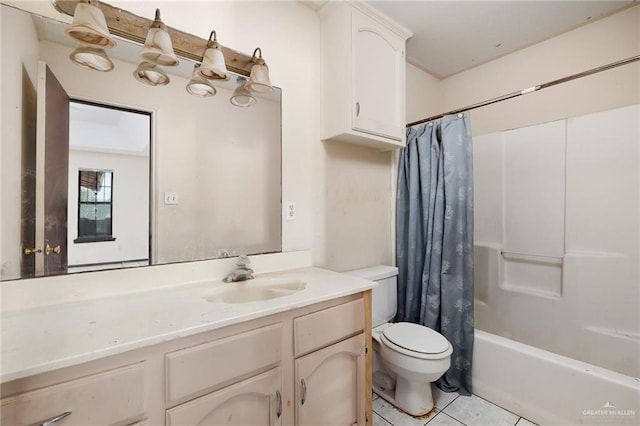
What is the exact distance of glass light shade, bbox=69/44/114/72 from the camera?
1.00 metres

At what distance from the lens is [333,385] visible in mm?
1101

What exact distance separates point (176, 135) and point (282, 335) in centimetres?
101

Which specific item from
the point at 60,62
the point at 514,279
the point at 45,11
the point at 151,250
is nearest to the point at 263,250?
the point at 151,250

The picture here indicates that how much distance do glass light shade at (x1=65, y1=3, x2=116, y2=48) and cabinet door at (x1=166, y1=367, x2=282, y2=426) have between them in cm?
126

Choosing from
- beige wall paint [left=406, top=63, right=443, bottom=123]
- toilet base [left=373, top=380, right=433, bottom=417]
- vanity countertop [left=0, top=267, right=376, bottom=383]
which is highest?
beige wall paint [left=406, top=63, right=443, bottom=123]

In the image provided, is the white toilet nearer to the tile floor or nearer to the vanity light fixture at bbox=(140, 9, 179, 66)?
the tile floor

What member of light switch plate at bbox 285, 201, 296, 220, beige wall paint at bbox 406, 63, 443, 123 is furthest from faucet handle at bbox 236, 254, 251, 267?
beige wall paint at bbox 406, 63, 443, 123

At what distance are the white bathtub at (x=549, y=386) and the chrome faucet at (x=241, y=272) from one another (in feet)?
4.81

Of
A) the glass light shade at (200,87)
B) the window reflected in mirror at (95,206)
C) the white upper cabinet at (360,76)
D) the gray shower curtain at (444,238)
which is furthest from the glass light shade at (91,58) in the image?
the gray shower curtain at (444,238)

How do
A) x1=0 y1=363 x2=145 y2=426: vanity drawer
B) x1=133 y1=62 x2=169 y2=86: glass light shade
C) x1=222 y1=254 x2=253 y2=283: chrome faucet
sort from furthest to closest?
x1=222 y1=254 x2=253 y2=283: chrome faucet → x1=133 y1=62 x2=169 y2=86: glass light shade → x1=0 y1=363 x2=145 y2=426: vanity drawer

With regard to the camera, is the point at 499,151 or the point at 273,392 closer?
the point at 273,392

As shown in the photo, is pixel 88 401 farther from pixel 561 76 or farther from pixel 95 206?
pixel 561 76

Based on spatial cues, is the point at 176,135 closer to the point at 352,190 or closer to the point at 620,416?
the point at 352,190

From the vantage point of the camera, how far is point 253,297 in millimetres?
1215
